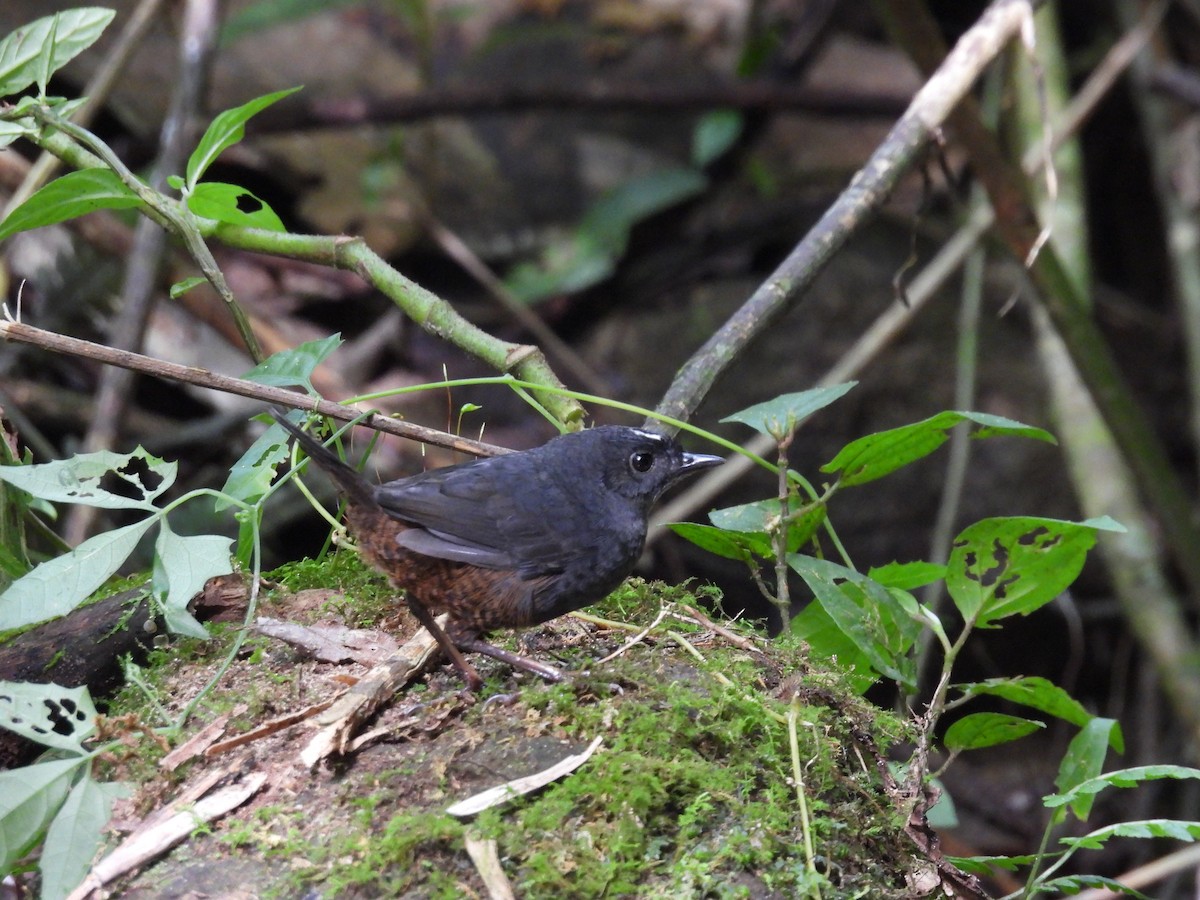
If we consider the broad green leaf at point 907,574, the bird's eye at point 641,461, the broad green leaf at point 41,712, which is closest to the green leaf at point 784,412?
the broad green leaf at point 907,574

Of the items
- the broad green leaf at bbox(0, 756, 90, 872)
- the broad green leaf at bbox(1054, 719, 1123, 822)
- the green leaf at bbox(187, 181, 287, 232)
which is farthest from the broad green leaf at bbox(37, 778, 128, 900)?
the broad green leaf at bbox(1054, 719, 1123, 822)

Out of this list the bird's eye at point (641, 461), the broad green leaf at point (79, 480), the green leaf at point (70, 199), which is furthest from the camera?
the bird's eye at point (641, 461)

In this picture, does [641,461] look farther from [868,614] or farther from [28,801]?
[28,801]

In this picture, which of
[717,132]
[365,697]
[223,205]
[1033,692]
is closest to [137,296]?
[223,205]

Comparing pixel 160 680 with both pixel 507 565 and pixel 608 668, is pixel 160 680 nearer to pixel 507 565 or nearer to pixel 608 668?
pixel 507 565

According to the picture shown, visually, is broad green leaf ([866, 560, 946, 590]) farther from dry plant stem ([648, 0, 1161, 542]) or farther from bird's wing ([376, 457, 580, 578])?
dry plant stem ([648, 0, 1161, 542])

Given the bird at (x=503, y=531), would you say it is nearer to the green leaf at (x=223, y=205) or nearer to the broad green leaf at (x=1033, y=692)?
the green leaf at (x=223, y=205)
